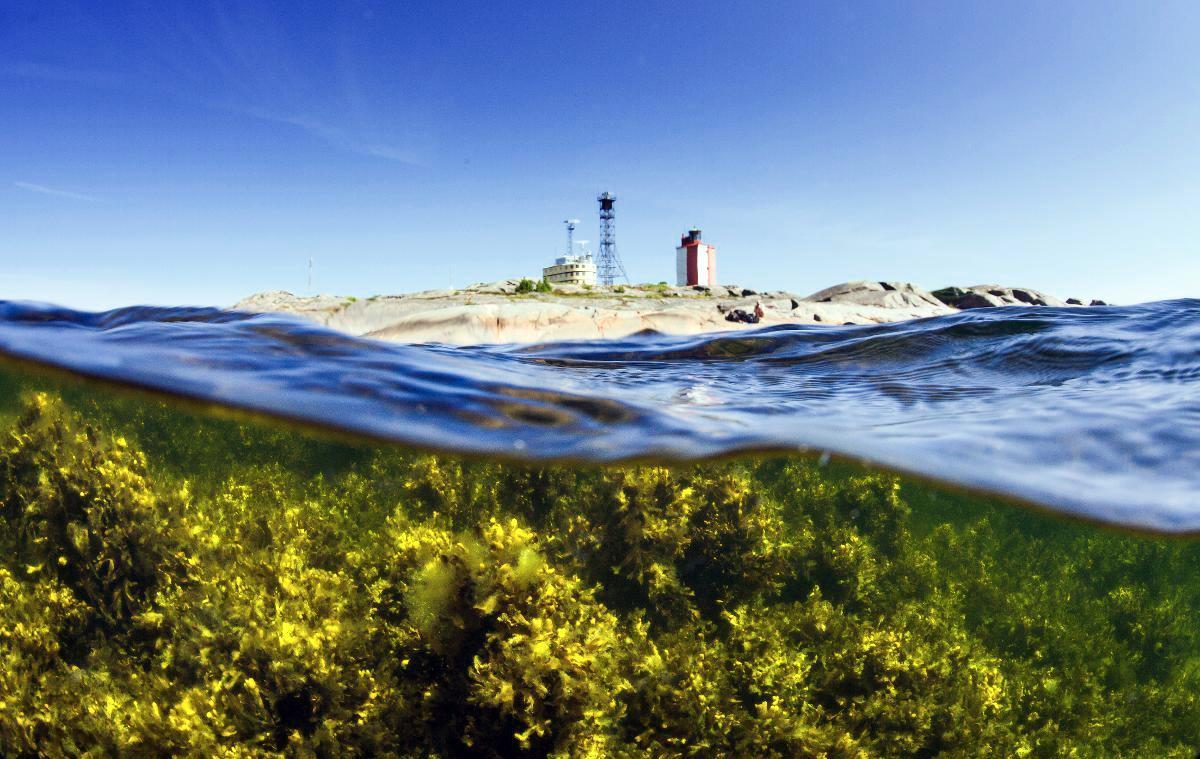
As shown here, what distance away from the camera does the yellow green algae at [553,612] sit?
2242 millimetres

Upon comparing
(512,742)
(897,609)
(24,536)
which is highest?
(24,536)

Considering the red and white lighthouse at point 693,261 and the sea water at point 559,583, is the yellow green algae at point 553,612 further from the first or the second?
the red and white lighthouse at point 693,261

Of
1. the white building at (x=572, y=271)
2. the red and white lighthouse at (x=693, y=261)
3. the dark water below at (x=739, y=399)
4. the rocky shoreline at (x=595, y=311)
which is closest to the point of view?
the dark water below at (x=739, y=399)

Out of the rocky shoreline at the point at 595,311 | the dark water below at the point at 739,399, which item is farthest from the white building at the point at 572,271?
the dark water below at the point at 739,399

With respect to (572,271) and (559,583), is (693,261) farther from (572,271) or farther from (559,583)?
(559,583)

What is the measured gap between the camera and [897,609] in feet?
8.30

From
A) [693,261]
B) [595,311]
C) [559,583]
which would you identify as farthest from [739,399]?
[693,261]

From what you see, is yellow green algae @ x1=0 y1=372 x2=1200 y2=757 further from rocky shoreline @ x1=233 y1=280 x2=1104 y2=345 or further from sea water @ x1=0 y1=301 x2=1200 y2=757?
rocky shoreline @ x1=233 y1=280 x2=1104 y2=345

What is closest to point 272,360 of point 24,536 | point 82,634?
point 24,536

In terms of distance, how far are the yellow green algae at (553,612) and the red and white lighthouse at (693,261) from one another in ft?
134

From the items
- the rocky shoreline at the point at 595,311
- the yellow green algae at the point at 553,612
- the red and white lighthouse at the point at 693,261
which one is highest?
the red and white lighthouse at the point at 693,261

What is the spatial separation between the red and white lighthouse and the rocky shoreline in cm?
991

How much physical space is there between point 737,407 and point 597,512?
219 centimetres

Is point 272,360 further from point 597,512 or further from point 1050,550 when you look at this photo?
point 1050,550
